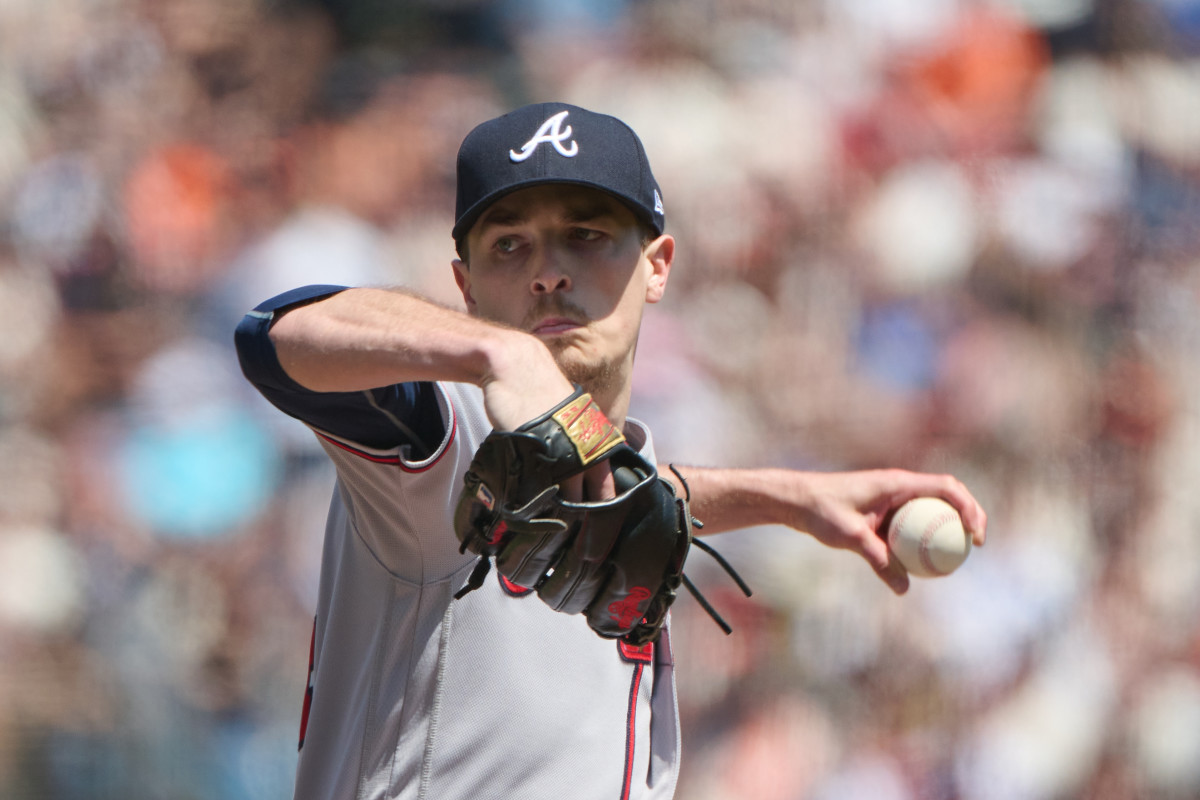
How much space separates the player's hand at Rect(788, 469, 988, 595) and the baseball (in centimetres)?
2

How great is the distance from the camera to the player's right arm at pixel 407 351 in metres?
1.08

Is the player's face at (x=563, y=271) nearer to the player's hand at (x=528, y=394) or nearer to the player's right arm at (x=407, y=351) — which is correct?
the player's right arm at (x=407, y=351)

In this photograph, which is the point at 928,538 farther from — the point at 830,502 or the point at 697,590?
the point at 697,590

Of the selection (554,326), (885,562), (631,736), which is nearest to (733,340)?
(885,562)

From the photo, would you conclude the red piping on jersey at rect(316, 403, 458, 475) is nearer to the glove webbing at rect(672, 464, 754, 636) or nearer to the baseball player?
the baseball player

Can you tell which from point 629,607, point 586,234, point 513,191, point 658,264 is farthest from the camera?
point 658,264

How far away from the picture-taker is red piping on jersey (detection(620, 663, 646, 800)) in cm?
162

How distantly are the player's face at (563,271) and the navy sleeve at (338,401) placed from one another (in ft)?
1.11

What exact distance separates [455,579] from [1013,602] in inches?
104

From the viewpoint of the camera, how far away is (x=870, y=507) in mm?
2186

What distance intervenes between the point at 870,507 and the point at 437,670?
1060mm

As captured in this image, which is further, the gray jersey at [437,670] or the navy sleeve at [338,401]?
the gray jersey at [437,670]

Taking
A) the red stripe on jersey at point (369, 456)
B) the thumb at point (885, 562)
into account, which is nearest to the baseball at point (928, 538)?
the thumb at point (885, 562)

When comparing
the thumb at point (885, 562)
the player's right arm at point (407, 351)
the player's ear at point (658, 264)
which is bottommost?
the player's right arm at point (407, 351)
